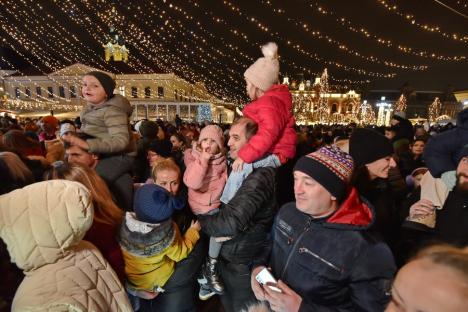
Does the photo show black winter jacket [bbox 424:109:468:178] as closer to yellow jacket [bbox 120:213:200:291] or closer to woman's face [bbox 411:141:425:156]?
yellow jacket [bbox 120:213:200:291]

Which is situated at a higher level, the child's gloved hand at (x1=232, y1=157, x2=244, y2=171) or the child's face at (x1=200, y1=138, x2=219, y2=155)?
the child's face at (x1=200, y1=138, x2=219, y2=155)

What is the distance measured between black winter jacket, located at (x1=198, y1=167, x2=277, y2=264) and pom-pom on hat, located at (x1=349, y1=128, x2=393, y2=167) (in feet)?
2.39

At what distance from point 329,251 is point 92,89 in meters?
2.48

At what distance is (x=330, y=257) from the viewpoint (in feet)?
4.91

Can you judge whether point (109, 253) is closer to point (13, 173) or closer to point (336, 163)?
point (13, 173)

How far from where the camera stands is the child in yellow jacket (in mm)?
2045

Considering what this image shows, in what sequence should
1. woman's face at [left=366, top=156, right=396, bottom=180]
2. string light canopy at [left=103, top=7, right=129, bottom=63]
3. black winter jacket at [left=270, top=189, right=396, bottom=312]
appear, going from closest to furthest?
black winter jacket at [left=270, top=189, right=396, bottom=312]
woman's face at [left=366, top=156, right=396, bottom=180]
string light canopy at [left=103, top=7, right=129, bottom=63]

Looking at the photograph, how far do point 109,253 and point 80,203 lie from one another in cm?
93

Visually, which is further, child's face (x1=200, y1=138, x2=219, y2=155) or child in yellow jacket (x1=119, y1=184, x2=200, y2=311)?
child's face (x1=200, y1=138, x2=219, y2=155)

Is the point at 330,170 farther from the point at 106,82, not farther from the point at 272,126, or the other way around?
the point at 106,82

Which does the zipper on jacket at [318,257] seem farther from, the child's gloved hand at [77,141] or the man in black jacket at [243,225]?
the child's gloved hand at [77,141]

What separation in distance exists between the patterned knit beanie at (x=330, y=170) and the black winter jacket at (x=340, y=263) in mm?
99

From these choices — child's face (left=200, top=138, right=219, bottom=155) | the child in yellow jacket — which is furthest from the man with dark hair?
child's face (left=200, top=138, right=219, bottom=155)

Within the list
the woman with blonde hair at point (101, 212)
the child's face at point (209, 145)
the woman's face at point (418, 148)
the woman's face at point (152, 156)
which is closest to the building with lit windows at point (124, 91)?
the woman's face at point (418, 148)
